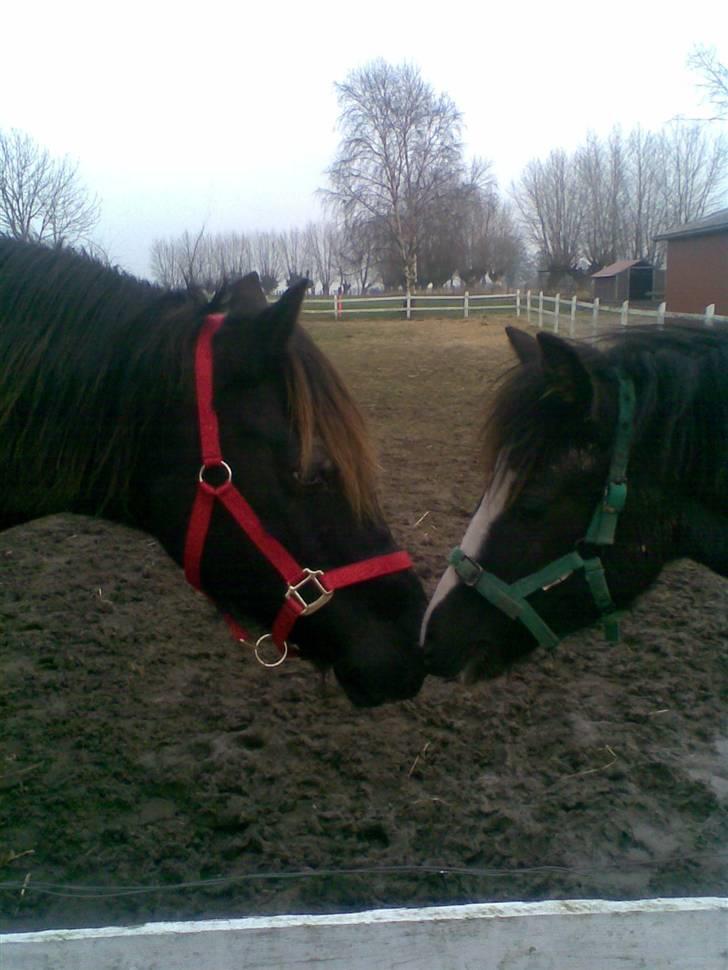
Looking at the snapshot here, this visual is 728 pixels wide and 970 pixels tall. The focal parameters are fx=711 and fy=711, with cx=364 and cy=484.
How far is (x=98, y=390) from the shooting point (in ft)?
6.51

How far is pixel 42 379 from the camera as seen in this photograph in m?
1.96

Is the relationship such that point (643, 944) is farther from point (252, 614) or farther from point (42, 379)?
point (42, 379)

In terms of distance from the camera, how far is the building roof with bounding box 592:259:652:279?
68.5 ft

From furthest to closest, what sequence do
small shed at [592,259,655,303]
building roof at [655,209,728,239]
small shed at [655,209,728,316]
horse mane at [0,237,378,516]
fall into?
1. small shed at [592,259,655,303]
2. small shed at [655,209,728,316]
3. building roof at [655,209,728,239]
4. horse mane at [0,237,378,516]

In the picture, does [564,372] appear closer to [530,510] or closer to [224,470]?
[530,510]

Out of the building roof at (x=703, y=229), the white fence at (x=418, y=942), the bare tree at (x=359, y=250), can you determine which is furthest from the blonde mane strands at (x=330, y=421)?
the bare tree at (x=359, y=250)

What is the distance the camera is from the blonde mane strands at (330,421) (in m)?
1.94

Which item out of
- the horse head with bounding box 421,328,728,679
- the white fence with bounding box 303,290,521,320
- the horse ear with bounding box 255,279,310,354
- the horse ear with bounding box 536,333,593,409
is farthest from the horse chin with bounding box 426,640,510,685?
the white fence with bounding box 303,290,521,320

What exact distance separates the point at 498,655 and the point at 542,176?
22911 millimetres

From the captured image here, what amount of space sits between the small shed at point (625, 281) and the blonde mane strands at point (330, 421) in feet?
67.7

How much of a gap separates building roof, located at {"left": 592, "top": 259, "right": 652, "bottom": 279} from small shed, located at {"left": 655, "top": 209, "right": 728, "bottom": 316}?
32.7 inches

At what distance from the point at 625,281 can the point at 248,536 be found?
866 inches

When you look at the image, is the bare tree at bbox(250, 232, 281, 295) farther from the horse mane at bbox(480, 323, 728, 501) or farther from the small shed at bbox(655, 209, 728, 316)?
the small shed at bbox(655, 209, 728, 316)

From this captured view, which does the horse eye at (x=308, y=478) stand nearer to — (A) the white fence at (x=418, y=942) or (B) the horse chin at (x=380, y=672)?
(B) the horse chin at (x=380, y=672)
